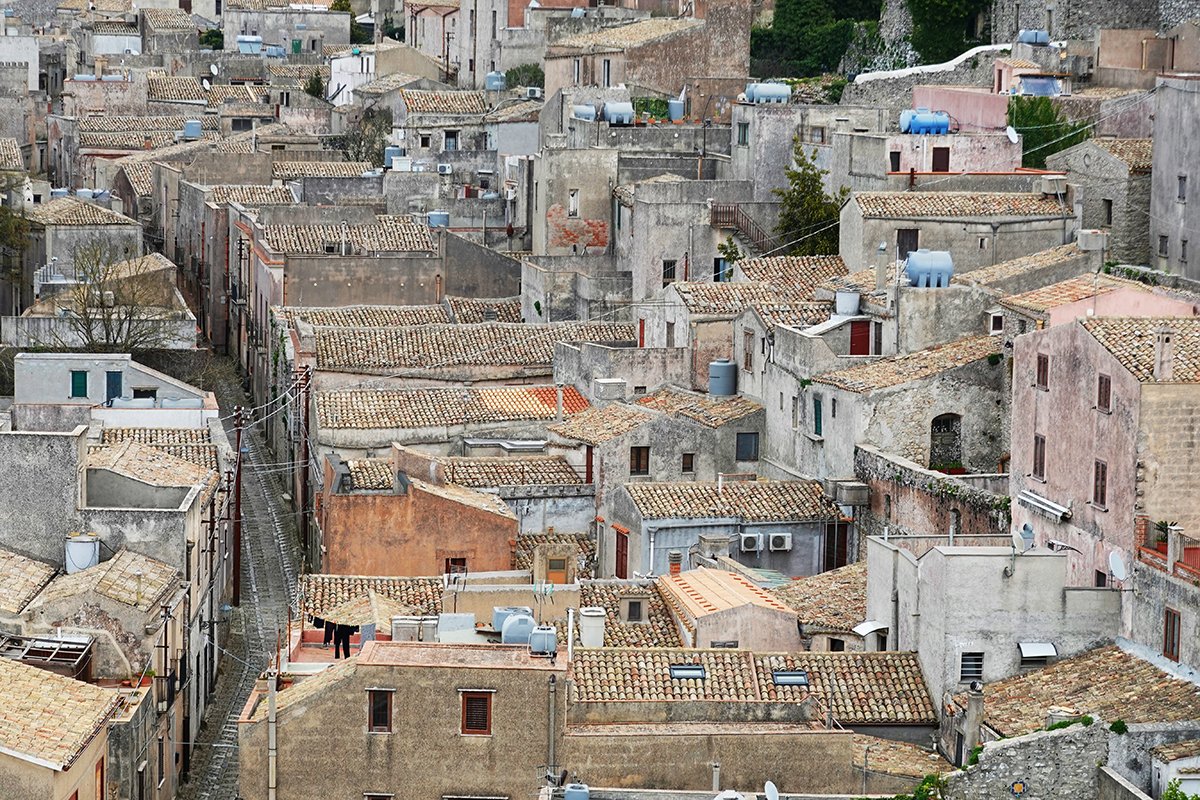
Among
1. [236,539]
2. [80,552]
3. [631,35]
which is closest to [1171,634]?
[80,552]

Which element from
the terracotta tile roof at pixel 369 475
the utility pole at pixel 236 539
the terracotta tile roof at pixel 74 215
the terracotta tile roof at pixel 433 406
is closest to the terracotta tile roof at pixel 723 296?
the terracotta tile roof at pixel 433 406

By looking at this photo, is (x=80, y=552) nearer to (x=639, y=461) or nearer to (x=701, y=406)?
(x=639, y=461)

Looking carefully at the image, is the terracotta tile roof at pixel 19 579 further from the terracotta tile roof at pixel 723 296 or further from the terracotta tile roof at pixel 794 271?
the terracotta tile roof at pixel 794 271

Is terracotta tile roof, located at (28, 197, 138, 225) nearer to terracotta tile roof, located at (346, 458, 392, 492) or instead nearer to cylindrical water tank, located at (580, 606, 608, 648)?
terracotta tile roof, located at (346, 458, 392, 492)

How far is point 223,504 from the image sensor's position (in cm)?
4862

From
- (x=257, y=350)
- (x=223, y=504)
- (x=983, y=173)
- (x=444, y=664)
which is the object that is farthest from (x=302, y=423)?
(x=444, y=664)

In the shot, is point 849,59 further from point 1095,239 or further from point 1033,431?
point 1033,431

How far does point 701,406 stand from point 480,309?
1560cm

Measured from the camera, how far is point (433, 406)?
54.2 m

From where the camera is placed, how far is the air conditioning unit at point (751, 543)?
45500 millimetres

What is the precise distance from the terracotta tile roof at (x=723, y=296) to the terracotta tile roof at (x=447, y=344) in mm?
5223

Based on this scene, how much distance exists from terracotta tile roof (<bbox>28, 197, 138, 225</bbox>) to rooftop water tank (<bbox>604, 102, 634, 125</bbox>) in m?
17.4

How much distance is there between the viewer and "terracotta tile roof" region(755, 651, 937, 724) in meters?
34.8

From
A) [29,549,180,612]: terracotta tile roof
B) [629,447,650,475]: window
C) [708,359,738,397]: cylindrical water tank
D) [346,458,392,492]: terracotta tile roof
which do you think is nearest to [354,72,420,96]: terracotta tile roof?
[708,359,738,397]: cylindrical water tank
